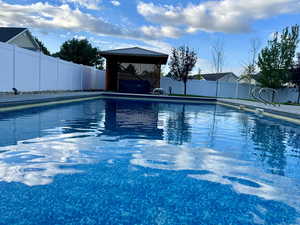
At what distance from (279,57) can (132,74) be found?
13.8 meters

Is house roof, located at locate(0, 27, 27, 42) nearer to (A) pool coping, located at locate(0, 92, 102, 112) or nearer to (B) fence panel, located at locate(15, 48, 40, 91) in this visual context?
(B) fence panel, located at locate(15, 48, 40, 91)

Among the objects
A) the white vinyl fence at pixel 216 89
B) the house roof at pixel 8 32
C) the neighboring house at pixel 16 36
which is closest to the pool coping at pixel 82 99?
the white vinyl fence at pixel 216 89

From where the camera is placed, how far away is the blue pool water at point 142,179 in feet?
6.81

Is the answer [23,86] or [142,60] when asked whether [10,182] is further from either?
[142,60]

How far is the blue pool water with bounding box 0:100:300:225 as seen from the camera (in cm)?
207

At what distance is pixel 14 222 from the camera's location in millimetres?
1841

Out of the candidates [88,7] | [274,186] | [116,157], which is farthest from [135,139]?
[88,7]

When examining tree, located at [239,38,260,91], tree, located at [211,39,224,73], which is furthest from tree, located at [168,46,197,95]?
tree, located at [211,39,224,73]

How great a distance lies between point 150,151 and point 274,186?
1941mm

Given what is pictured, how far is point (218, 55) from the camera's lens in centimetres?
3691

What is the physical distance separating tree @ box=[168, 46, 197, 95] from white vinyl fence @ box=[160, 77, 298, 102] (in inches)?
49.1

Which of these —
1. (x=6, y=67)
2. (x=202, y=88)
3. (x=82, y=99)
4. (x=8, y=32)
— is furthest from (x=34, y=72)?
(x=202, y=88)

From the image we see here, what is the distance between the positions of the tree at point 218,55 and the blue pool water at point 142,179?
1312 inches

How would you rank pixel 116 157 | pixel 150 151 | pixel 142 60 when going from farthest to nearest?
pixel 142 60 < pixel 150 151 < pixel 116 157
